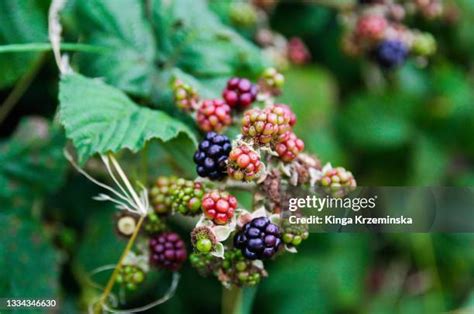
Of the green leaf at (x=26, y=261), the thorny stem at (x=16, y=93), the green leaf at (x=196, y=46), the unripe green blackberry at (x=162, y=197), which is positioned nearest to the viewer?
the unripe green blackberry at (x=162, y=197)

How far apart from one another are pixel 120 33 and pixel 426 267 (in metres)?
1.55

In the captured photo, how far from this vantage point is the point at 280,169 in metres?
1.21

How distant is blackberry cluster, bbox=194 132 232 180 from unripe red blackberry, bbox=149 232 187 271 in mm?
180

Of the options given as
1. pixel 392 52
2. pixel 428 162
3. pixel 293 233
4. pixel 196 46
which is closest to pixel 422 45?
pixel 392 52

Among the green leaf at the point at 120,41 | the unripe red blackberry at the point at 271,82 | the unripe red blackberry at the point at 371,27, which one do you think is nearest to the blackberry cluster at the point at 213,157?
the unripe red blackberry at the point at 271,82

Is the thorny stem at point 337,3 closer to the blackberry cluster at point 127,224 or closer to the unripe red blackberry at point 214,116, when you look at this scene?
the unripe red blackberry at point 214,116

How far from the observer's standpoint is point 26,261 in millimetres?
1560

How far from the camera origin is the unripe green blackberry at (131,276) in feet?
4.21

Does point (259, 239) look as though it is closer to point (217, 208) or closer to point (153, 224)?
point (217, 208)

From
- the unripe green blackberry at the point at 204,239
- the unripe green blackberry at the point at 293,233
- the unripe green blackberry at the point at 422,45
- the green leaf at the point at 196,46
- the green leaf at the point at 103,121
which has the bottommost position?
the unripe green blackberry at the point at 204,239

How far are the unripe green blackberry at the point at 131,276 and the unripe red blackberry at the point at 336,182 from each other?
1.43 feet

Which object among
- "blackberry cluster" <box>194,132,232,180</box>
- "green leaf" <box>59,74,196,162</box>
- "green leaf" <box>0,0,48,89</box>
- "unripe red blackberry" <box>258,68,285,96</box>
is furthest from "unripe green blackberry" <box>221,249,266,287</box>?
"green leaf" <box>0,0,48,89</box>

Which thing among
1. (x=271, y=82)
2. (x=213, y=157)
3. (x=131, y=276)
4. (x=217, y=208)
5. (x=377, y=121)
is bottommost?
(x=131, y=276)

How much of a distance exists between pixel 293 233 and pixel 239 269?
13 cm
